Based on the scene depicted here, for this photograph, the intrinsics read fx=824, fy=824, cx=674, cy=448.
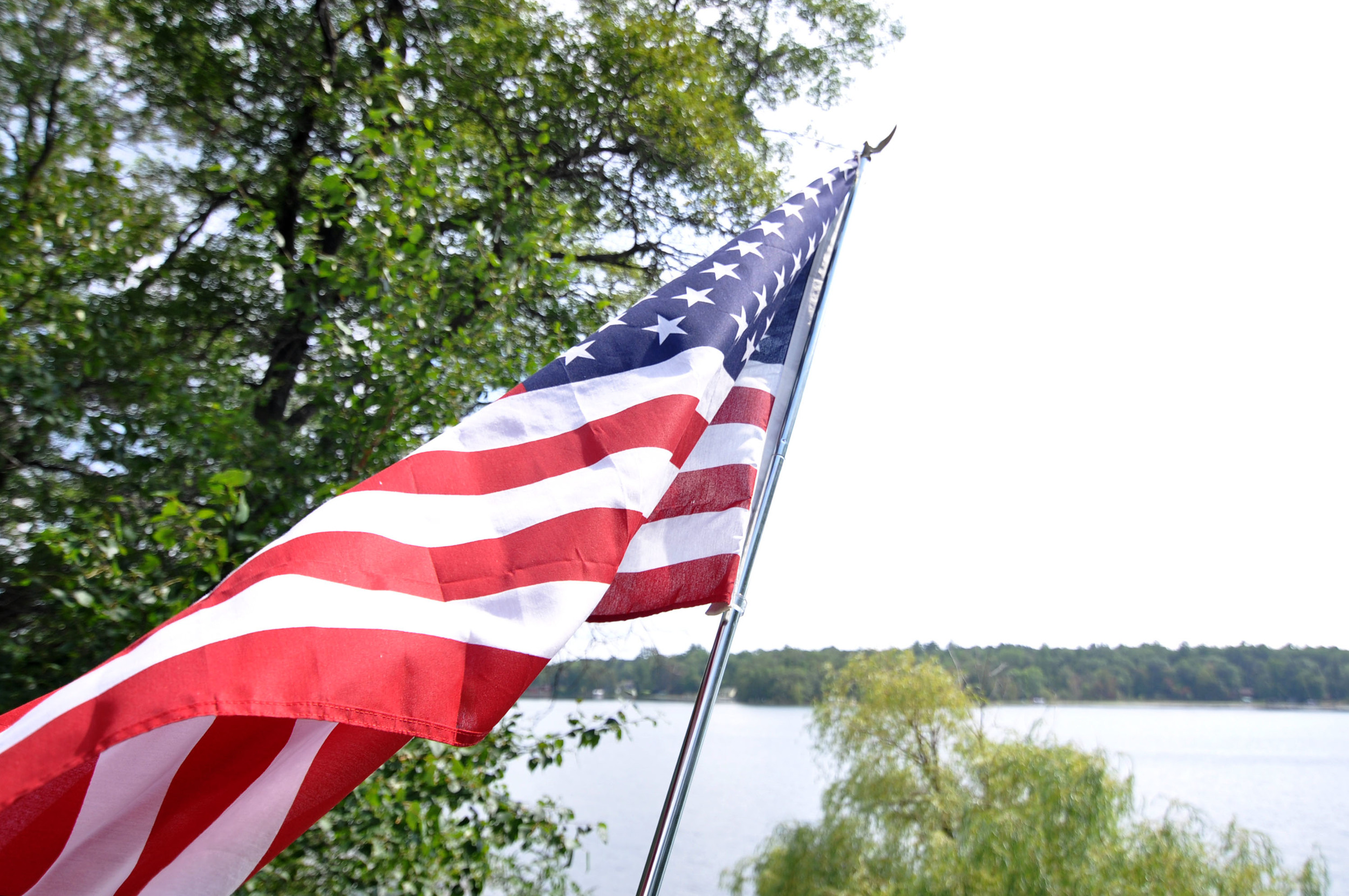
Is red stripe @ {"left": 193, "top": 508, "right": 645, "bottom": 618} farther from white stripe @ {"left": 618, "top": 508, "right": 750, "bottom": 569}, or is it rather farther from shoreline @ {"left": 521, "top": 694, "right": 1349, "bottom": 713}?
shoreline @ {"left": 521, "top": 694, "right": 1349, "bottom": 713}

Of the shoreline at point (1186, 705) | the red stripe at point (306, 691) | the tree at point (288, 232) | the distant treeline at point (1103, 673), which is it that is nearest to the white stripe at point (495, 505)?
the red stripe at point (306, 691)

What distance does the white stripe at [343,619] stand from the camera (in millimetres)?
1508

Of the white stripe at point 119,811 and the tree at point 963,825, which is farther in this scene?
the tree at point 963,825

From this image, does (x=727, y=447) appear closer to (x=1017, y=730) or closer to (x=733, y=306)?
(x=733, y=306)

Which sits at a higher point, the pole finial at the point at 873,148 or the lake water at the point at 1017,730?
the pole finial at the point at 873,148

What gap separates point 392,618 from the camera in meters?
1.81

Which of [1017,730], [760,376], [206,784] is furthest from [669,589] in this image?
[1017,730]

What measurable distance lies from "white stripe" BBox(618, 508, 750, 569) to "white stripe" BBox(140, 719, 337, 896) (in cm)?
112

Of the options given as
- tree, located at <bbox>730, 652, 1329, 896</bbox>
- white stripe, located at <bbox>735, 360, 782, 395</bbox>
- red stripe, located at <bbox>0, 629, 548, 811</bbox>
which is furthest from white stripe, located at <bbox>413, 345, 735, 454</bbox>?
tree, located at <bbox>730, 652, 1329, 896</bbox>

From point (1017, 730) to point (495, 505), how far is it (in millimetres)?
15750

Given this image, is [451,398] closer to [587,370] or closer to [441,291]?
[441,291]

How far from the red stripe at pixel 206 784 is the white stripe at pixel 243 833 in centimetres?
2

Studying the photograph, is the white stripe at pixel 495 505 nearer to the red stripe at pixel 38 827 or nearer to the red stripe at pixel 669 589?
the red stripe at pixel 669 589

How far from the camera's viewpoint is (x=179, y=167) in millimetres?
8000
